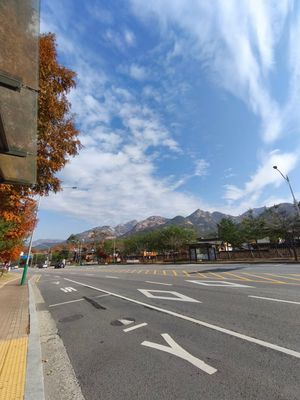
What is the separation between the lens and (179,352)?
4641 mm

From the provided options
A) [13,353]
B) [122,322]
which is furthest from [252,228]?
[13,353]

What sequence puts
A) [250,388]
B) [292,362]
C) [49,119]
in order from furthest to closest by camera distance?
[49,119] < [292,362] < [250,388]

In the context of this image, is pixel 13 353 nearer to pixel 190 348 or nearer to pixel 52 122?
pixel 190 348

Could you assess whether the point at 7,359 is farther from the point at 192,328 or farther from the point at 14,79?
the point at 14,79

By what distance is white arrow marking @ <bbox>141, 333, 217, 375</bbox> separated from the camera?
3.97 meters

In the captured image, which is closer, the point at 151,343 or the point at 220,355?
the point at 220,355

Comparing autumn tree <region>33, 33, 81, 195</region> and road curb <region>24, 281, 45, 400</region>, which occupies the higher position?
autumn tree <region>33, 33, 81, 195</region>

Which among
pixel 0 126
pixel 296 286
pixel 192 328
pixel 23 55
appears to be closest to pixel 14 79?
pixel 23 55

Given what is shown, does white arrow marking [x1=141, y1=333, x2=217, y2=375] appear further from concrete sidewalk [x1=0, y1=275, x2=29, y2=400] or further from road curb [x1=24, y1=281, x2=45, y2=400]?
concrete sidewalk [x1=0, y1=275, x2=29, y2=400]

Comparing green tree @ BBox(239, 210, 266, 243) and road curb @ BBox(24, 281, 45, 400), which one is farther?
green tree @ BBox(239, 210, 266, 243)

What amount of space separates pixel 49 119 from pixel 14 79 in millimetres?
6784

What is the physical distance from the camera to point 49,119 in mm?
8195

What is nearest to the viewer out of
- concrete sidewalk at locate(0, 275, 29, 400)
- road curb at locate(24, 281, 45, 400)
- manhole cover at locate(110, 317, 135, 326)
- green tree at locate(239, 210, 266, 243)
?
road curb at locate(24, 281, 45, 400)

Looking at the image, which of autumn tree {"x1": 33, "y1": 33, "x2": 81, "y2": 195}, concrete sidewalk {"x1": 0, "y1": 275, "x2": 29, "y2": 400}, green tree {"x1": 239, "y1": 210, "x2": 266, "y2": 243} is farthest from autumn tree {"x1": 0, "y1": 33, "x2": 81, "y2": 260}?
green tree {"x1": 239, "y1": 210, "x2": 266, "y2": 243}
